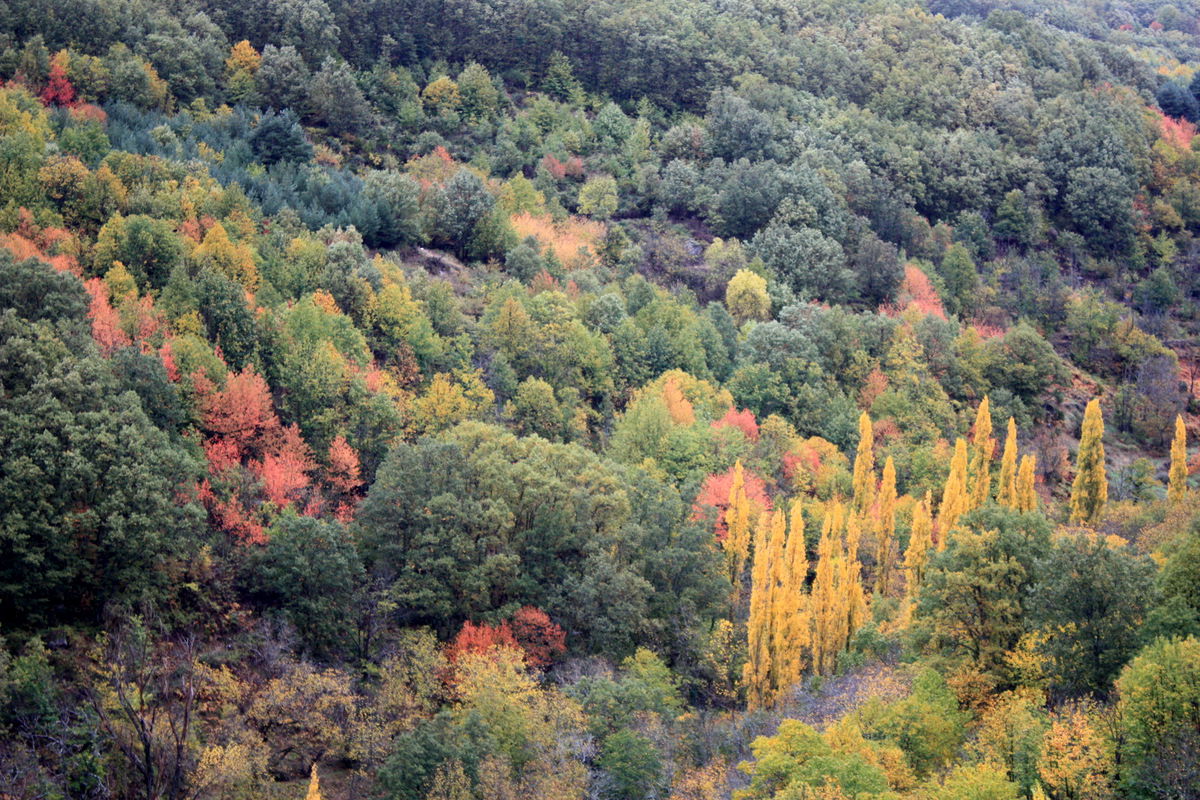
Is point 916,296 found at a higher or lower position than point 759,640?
higher

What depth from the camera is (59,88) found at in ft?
299

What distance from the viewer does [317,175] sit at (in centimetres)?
9512

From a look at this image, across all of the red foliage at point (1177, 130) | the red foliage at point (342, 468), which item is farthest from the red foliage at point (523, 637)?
the red foliage at point (1177, 130)

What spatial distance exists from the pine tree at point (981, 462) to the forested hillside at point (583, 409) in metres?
0.35

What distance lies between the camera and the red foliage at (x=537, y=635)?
198 ft

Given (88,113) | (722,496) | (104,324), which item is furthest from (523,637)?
(88,113)

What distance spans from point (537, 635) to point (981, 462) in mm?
34843

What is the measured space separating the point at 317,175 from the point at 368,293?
64.5ft

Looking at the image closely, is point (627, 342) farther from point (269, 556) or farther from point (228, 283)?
point (269, 556)

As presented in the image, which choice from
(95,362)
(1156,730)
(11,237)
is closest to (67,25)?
(11,237)

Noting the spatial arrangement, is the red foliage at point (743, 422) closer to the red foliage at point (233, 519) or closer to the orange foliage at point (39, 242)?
the red foliage at point (233, 519)

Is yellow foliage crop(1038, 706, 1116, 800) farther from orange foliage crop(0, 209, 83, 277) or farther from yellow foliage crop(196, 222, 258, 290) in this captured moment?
orange foliage crop(0, 209, 83, 277)

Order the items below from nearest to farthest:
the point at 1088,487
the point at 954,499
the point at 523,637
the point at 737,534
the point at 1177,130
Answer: the point at 523,637, the point at 954,499, the point at 737,534, the point at 1088,487, the point at 1177,130

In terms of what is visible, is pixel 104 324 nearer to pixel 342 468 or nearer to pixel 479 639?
pixel 342 468
